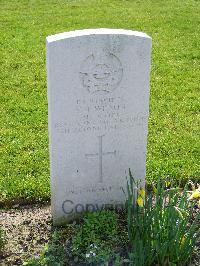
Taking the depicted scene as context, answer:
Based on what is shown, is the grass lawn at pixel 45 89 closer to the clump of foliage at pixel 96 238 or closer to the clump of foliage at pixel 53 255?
the clump of foliage at pixel 96 238

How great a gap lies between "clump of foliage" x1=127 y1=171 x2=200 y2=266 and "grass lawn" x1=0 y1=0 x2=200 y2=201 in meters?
0.49

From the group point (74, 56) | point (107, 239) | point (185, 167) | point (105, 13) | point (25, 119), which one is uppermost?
point (105, 13)

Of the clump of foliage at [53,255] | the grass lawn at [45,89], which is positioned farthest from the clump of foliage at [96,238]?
the grass lawn at [45,89]

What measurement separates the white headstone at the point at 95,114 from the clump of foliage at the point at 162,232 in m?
0.52

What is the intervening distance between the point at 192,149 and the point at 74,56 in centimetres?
220

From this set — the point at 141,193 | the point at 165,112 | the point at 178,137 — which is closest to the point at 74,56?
the point at 141,193

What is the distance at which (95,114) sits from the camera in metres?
3.96

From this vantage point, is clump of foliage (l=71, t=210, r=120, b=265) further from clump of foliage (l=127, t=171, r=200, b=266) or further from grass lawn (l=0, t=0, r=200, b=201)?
grass lawn (l=0, t=0, r=200, b=201)

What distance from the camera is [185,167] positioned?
5.09 metres

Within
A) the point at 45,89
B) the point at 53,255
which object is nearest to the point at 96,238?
the point at 53,255

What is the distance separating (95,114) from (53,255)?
107cm

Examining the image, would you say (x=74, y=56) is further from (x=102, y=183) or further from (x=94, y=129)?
(x=102, y=183)

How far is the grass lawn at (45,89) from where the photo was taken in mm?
5098

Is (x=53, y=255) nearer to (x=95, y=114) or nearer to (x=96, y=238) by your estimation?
(x=96, y=238)
